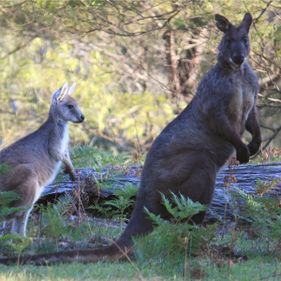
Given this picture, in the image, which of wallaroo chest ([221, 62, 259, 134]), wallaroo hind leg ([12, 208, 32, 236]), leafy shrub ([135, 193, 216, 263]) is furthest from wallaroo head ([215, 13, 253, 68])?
wallaroo hind leg ([12, 208, 32, 236])

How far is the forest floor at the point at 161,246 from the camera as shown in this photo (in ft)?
20.2

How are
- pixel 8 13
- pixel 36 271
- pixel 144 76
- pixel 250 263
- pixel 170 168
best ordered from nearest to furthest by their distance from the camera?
pixel 36 271
pixel 250 263
pixel 170 168
pixel 8 13
pixel 144 76

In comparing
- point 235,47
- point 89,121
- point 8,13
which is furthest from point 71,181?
point 89,121

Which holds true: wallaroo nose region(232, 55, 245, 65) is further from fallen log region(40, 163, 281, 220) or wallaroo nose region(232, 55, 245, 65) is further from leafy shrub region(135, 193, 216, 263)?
leafy shrub region(135, 193, 216, 263)

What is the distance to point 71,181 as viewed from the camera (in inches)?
369

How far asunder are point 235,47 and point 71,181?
2.71m

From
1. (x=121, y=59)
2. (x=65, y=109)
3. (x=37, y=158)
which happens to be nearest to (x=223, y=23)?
(x=37, y=158)

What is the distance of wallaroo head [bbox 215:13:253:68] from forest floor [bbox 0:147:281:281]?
54.5 inches

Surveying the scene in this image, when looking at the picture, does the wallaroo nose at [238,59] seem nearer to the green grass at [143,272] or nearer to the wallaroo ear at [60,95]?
the green grass at [143,272]

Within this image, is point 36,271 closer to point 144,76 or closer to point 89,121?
point 144,76

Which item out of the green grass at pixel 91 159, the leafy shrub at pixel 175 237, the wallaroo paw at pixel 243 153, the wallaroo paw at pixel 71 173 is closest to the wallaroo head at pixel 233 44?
the wallaroo paw at pixel 243 153

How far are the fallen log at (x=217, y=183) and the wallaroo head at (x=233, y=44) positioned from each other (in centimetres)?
→ 125

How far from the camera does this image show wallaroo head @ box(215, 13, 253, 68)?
774cm

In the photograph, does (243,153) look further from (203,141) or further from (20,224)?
(20,224)
